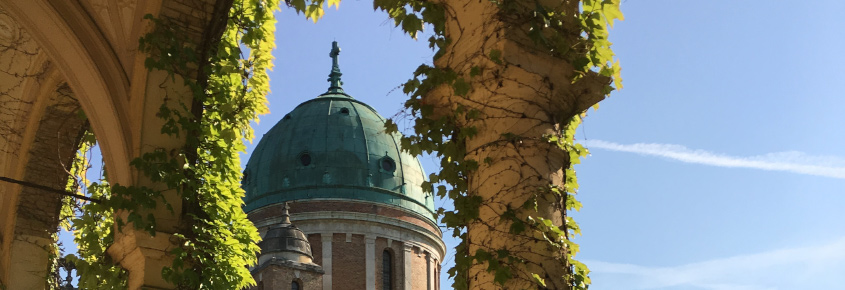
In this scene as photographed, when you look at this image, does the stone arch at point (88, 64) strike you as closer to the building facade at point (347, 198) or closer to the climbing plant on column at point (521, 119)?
the climbing plant on column at point (521, 119)

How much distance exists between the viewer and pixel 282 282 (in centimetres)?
4116

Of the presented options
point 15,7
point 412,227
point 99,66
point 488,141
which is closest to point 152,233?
point 99,66

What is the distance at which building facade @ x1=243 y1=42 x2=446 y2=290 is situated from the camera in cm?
4622

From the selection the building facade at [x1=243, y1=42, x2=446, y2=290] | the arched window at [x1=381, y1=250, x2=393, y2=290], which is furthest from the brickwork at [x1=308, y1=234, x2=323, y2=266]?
the arched window at [x1=381, y1=250, x2=393, y2=290]

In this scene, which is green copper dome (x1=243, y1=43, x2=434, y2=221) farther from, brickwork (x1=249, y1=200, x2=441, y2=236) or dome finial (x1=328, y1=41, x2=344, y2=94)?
dome finial (x1=328, y1=41, x2=344, y2=94)

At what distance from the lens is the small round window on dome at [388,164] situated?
47.8 metres

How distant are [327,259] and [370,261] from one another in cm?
183

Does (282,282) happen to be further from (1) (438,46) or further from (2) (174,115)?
(1) (438,46)

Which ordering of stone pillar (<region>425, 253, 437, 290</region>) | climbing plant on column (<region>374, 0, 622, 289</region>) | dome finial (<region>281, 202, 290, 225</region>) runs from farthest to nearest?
stone pillar (<region>425, 253, 437, 290</region>) → dome finial (<region>281, 202, 290, 225</region>) → climbing plant on column (<region>374, 0, 622, 289</region>)

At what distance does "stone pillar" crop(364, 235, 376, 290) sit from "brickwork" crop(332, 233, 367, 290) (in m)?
0.16

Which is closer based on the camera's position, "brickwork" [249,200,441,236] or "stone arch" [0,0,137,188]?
"stone arch" [0,0,137,188]

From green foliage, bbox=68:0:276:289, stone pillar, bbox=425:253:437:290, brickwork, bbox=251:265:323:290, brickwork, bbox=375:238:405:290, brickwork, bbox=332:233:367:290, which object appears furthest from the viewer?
stone pillar, bbox=425:253:437:290

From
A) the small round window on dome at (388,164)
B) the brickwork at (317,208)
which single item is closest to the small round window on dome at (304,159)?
the brickwork at (317,208)

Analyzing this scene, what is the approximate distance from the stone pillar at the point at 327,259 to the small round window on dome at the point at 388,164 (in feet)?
12.8
